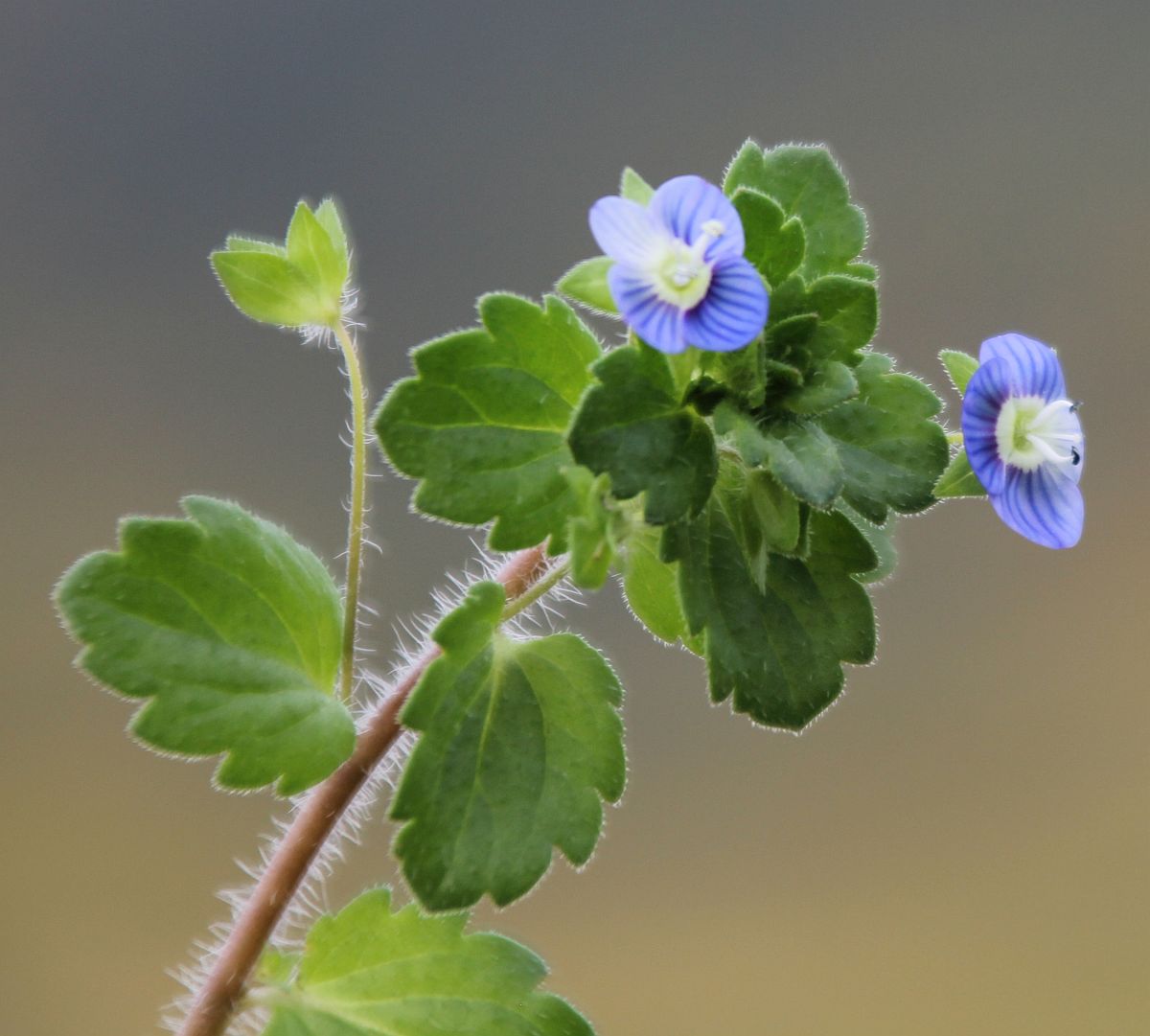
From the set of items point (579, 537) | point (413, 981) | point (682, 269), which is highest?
point (682, 269)

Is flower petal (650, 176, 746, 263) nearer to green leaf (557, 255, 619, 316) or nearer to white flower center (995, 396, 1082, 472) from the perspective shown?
green leaf (557, 255, 619, 316)

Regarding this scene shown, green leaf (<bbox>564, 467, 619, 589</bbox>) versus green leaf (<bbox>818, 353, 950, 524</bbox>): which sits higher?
Result: green leaf (<bbox>818, 353, 950, 524</bbox>)

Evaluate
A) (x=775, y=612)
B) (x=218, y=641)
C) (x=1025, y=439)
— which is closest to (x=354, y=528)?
(x=218, y=641)

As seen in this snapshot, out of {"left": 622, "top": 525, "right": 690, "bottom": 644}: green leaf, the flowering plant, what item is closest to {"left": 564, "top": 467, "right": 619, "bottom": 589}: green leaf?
the flowering plant

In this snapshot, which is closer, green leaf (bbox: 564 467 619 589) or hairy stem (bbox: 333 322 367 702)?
green leaf (bbox: 564 467 619 589)

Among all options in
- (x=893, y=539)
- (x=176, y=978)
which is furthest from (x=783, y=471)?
(x=176, y=978)

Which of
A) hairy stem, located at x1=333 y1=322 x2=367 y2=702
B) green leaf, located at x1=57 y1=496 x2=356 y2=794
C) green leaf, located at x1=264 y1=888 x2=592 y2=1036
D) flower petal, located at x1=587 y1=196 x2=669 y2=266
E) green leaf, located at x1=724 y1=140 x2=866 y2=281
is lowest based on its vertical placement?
green leaf, located at x1=264 y1=888 x2=592 y2=1036

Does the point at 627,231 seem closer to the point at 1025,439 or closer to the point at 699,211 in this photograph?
the point at 699,211

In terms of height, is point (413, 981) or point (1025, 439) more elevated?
point (1025, 439)
